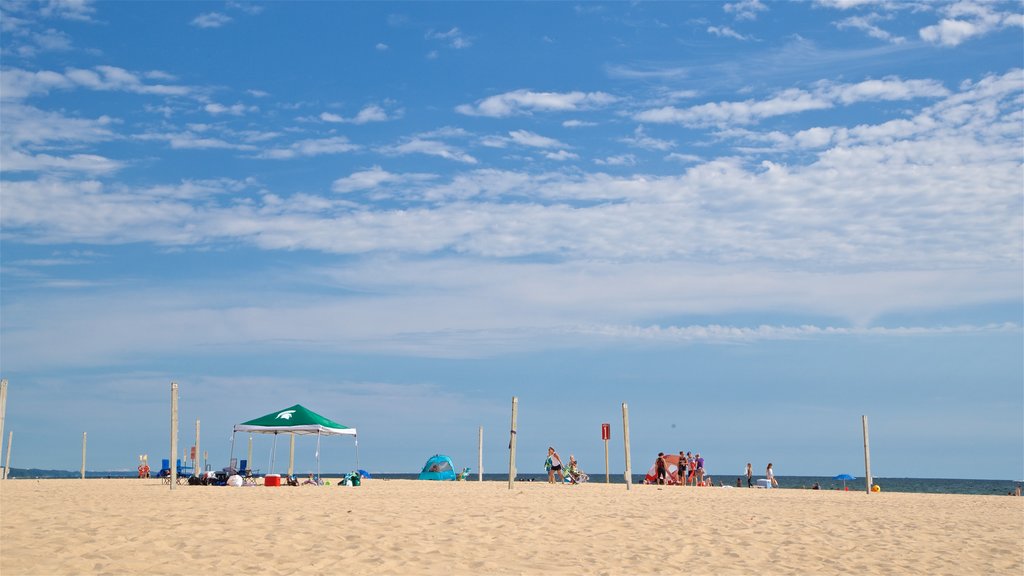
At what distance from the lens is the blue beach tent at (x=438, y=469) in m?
33.2

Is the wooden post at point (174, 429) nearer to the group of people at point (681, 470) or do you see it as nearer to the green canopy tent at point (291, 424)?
the green canopy tent at point (291, 424)

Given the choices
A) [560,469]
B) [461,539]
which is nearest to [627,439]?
[560,469]

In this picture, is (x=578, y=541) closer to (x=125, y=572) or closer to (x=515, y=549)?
(x=515, y=549)

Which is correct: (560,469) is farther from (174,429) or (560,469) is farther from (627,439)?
(174,429)

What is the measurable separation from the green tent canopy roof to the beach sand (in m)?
7.61

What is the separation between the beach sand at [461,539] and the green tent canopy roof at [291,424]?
7.61m

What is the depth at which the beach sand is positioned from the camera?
27.8 ft

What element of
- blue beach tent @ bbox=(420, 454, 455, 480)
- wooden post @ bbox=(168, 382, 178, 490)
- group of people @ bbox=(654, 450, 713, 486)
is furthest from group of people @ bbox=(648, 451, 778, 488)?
wooden post @ bbox=(168, 382, 178, 490)

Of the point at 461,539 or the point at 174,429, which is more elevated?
the point at 174,429

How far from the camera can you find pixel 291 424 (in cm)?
2248

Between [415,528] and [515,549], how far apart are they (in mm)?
1632

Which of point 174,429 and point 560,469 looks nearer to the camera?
point 174,429

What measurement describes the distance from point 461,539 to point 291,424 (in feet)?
43.8

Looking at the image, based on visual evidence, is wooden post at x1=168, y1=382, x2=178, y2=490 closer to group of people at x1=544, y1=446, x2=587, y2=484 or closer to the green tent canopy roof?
the green tent canopy roof
